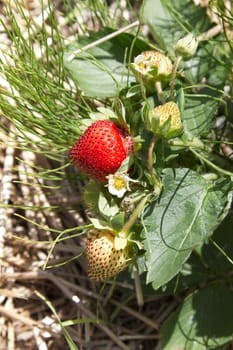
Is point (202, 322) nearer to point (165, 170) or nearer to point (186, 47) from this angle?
point (165, 170)

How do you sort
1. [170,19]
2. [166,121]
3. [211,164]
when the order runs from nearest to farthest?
[166,121], [211,164], [170,19]

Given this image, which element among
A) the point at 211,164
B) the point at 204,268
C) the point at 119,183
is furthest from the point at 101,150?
the point at 204,268

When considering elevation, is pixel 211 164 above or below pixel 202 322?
above

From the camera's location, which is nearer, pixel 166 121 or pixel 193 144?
pixel 166 121

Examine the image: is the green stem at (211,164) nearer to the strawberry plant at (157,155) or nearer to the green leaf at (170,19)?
the strawberry plant at (157,155)

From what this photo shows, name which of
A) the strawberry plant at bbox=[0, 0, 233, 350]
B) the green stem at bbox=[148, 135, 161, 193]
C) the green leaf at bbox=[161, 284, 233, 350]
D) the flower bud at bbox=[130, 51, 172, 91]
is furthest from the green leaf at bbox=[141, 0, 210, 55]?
the green leaf at bbox=[161, 284, 233, 350]

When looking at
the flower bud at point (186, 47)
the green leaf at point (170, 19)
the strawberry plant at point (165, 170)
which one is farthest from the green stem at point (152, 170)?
the green leaf at point (170, 19)

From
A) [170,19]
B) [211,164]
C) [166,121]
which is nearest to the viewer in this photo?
[166,121]

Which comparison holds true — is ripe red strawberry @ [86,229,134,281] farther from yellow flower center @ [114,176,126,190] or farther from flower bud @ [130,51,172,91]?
flower bud @ [130,51,172,91]

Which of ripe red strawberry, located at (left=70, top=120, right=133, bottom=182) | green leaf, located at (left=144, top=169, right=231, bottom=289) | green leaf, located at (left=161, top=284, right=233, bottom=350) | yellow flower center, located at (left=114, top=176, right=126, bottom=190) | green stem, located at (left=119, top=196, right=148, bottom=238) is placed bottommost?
green leaf, located at (left=161, top=284, right=233, bottom=350)
